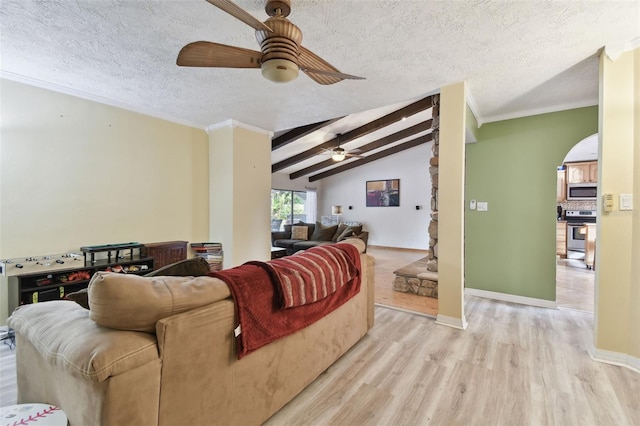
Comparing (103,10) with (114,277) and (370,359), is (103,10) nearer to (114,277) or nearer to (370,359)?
(114,277)

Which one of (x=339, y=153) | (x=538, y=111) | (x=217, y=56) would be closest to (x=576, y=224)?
(x=538, y=111)

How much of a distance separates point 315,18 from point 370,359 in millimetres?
2465

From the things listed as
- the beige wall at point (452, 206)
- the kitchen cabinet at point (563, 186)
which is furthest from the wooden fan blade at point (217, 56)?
the kitchen cabinet at point (563, 186)

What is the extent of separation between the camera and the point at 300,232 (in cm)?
694

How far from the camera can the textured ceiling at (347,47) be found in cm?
174

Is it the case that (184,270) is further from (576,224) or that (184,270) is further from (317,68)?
(576,224)

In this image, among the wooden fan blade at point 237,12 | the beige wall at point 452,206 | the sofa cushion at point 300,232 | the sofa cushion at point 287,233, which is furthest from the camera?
the sofa cushion at point 287,233

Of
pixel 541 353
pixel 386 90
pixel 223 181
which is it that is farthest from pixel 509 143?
pixel 223 181

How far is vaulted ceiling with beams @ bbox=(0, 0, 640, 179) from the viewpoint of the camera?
1.74 m

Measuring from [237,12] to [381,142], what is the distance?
246 inches

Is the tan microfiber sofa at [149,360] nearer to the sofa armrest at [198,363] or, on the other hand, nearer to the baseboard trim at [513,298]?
the sofa armrest at [198,363]

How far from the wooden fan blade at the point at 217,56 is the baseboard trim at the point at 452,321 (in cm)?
277

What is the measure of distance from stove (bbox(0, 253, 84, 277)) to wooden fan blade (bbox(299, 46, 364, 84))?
9.41 feet

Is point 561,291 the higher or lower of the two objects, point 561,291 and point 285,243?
the lower
